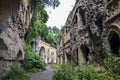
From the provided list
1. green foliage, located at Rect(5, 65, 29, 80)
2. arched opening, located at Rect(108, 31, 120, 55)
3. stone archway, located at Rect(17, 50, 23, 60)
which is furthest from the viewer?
stone archway, located at Rect(17, 50, 23, 60)

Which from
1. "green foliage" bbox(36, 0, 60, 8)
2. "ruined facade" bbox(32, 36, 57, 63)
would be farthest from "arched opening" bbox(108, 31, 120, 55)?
"ruined facade" bbox(32, 36, 57, 63)

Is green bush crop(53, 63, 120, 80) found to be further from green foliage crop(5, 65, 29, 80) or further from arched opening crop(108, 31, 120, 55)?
green foliage crop(5, 65, 29, 80)

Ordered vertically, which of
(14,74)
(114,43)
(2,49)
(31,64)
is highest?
(114,43)

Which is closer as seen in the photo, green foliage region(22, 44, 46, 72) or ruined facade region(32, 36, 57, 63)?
green foliage region(22, 44, 46, 72)

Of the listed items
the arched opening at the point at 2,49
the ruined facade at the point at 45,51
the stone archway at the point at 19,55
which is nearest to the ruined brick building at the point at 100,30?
the stone archway at the point at 19,55

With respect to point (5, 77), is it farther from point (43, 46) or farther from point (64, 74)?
point (43, 46)

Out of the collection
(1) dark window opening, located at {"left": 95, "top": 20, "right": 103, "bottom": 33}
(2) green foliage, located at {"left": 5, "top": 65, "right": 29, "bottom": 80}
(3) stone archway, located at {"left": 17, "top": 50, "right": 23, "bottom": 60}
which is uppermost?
(1) dark window opening, located at {"left": 95, "top": 20, "right": 103, "bottom": 33}

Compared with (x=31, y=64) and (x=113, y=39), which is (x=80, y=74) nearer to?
(x=113, y=39)

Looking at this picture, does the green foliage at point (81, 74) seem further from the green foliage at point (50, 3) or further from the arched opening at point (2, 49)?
the green foliage at point (50, 3)

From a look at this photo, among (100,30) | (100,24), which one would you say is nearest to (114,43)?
(100,30)

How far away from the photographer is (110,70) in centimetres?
797

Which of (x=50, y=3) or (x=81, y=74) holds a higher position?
(x=50, y=3)

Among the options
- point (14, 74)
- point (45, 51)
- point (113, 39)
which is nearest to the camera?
point (113, 39)

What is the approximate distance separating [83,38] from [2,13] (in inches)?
395
